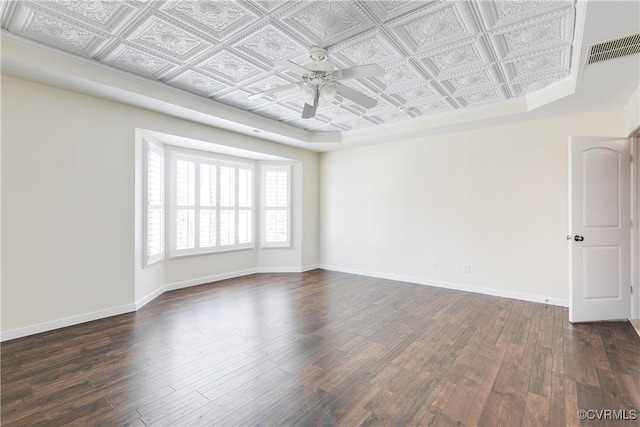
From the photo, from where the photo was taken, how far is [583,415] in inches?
77.0

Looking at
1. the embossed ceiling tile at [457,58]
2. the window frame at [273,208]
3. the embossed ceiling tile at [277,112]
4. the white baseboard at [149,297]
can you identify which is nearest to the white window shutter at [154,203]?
the white baseboard at [149,297]

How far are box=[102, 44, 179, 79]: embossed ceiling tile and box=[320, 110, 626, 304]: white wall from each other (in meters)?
4.02

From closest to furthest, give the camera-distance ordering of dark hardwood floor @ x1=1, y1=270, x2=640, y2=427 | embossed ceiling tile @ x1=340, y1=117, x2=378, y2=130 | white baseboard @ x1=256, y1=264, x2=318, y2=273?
dark hardwood floor @ x1=1, y1=270, x2=640, y2=427 < embossed ceiling tile @ x1=340, y1=117, x2=378, y2=130 < white baseboard @ x1=256, y1=264, x2=318, y2=273

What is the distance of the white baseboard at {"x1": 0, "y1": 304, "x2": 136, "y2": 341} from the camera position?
3.07 meters

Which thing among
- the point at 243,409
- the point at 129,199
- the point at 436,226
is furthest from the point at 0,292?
the point at 436,226

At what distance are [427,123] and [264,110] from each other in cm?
271

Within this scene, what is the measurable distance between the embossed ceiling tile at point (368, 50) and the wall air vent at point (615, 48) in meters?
1.64

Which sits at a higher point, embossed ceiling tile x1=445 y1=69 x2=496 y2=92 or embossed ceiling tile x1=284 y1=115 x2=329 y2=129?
embossed ceiling tile x1=284 y1=115 x2=329 y2=129

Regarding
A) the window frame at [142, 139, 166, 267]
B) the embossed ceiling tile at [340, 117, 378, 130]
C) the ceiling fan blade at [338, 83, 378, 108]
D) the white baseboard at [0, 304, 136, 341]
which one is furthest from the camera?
the embossed ceiling tile at [340, 117, 378, 130]

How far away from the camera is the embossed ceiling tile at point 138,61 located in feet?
9.78

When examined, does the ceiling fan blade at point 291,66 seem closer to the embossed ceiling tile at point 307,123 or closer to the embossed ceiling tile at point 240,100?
the embossed ceiling tile at point 240,100

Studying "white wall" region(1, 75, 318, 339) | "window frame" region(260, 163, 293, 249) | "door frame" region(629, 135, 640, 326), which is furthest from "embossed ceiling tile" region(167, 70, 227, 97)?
"door frame" region(629, 135, 640, 326)

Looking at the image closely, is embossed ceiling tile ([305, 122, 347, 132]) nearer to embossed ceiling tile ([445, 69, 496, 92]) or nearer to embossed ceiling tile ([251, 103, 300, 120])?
embossed ceiling tile ([251, 103, 300, 120])

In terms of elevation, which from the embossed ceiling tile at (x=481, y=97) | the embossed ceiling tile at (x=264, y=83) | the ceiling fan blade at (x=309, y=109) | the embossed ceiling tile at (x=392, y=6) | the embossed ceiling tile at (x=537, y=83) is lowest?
the ceiling fan blade at (x=309, y=109)
